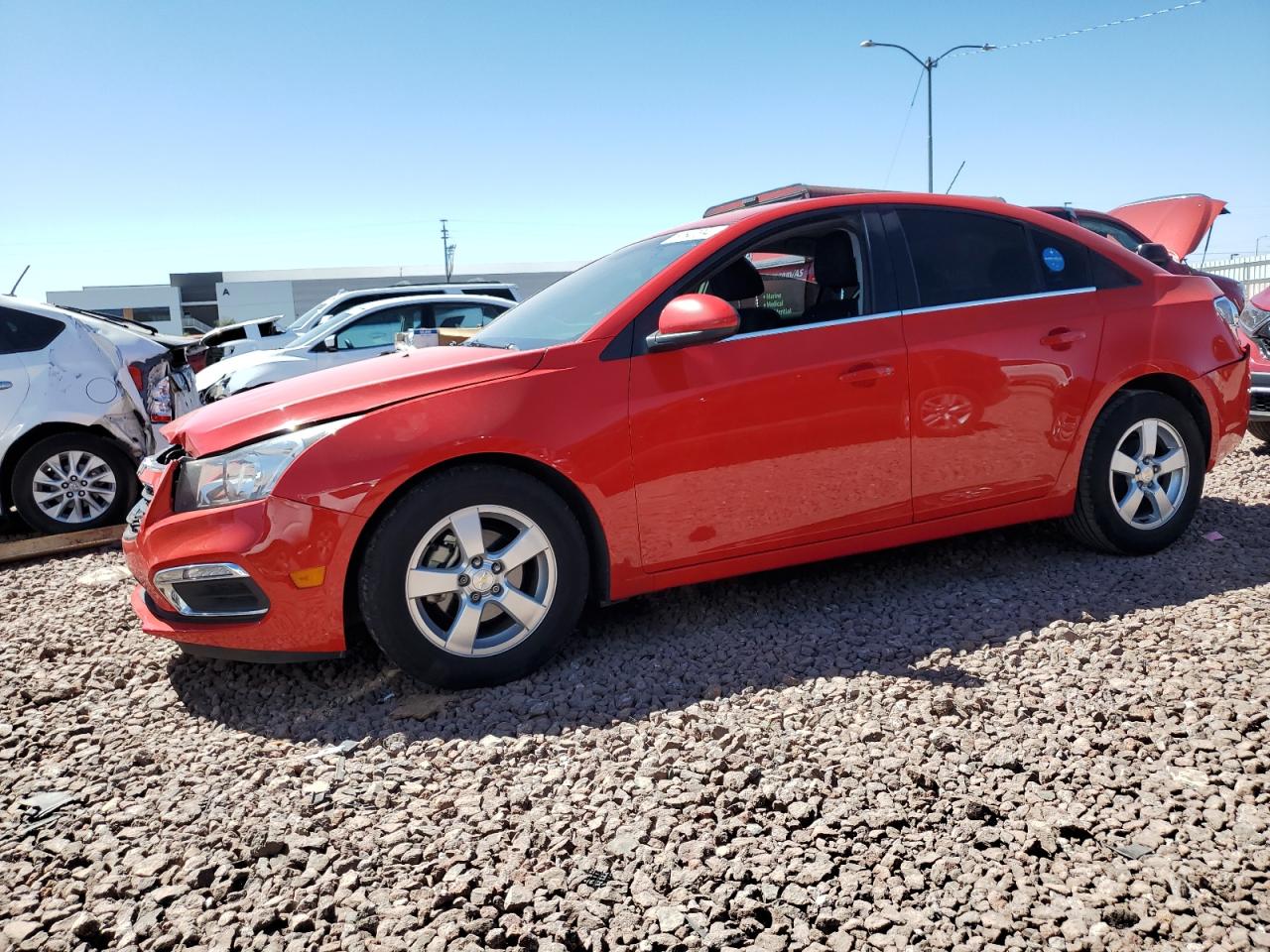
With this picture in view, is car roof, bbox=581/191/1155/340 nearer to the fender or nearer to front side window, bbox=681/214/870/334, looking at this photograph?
front side window, bbox=681/214/870/334

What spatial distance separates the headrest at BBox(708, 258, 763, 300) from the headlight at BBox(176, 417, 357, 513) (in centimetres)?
157

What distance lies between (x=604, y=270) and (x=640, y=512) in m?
1.32

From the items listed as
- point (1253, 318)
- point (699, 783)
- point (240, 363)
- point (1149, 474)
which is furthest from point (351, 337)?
point (699, 783)

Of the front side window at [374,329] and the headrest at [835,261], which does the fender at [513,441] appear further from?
the front side window at [374,329]

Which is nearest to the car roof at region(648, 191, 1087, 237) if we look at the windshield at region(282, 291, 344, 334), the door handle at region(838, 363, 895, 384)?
the door handle at region(838, 363, 895, 384)

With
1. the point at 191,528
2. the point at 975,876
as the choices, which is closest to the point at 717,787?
the point at 975,876

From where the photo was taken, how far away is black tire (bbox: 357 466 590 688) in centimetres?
308

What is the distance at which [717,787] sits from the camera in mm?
2516

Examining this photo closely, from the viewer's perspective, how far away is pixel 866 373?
366cm

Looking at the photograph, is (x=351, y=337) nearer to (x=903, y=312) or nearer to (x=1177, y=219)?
(x=903, y=312)

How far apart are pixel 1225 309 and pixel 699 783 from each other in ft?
11.9

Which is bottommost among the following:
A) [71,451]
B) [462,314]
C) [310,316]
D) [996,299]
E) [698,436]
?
[71,451]

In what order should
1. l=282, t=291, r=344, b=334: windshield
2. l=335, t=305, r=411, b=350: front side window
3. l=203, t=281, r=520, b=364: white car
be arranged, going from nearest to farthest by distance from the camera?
1. l=335, t=305, r=411, b=350: front side window
2. l=203, t=281, r=520, b=364: white car
3. l=282, t=291, r=344, b=334: windshield

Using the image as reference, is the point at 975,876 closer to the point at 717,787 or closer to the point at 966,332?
the point at 717,787
